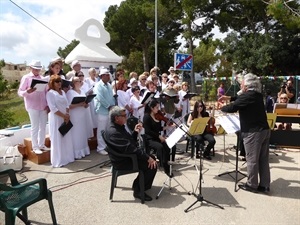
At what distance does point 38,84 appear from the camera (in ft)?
18.3

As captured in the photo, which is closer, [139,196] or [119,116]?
[119,116]

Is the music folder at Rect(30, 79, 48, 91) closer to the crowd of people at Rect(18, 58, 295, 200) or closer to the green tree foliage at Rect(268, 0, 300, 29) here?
the crowd of people at Rect(18, 58, 295, 200)

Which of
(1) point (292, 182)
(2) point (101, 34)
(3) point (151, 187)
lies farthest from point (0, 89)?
(1) point (292, 182)

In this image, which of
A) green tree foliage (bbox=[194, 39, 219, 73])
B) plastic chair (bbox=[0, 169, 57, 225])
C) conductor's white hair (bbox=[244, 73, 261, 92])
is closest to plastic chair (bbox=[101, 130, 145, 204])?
plastic chair (bbox=[0, 169, 57, 225])

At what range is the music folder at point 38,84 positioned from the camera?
5386 mm

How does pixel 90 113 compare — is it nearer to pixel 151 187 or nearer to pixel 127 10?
pixel 151 187

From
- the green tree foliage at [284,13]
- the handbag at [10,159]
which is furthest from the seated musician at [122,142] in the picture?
the green tree foliage at [284,13]

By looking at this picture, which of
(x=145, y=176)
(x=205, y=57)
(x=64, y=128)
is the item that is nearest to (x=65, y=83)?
(x=64, y=128)

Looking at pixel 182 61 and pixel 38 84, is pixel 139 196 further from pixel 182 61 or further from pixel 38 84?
pixel 182 61

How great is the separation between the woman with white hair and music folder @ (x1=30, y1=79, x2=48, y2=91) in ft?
11.4

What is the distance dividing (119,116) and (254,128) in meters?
2.12

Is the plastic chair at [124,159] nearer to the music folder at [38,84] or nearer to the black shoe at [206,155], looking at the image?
the music folder at [38,84]

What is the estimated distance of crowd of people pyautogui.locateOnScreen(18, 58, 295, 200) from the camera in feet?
14.5

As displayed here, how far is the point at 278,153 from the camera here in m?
7.05
